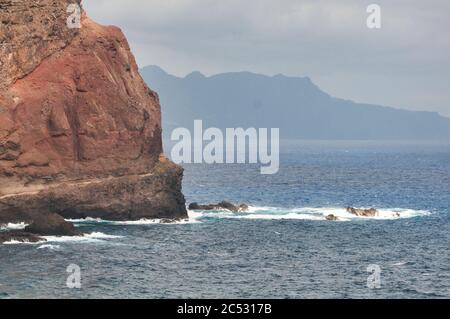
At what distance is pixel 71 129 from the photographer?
85312mm

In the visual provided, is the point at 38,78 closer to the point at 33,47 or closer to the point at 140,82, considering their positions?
the point at 33,47

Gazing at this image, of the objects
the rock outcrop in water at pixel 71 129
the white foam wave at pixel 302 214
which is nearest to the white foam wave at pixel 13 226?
the rock outcrop in water at pixel 71 129

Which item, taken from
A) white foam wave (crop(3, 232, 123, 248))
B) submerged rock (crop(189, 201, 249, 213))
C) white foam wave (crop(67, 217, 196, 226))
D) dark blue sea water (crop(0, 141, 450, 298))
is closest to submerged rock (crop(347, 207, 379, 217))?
dark blue sea water (crop(0, 141, 450, 298))

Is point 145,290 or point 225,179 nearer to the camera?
point 145,290

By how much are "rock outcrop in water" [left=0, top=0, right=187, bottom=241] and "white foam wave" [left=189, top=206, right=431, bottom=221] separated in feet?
32.2

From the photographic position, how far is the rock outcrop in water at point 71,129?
80.2m

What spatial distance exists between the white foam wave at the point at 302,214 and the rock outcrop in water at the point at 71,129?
32.2 ft

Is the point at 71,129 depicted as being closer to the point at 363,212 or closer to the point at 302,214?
the point at 302,214

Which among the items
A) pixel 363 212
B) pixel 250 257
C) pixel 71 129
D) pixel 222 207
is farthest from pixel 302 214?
pixel 250 257

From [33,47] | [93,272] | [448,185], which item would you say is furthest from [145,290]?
[448,185]

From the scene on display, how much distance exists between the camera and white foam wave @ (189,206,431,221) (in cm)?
9912

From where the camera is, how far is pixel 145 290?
5553 centimetres
